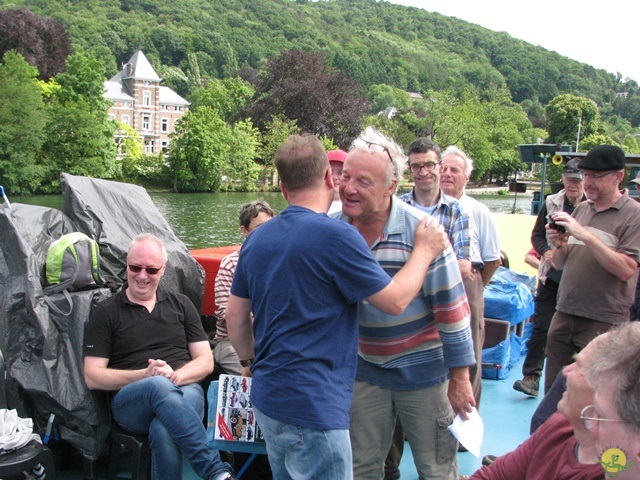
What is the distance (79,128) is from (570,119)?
→ 5863cm

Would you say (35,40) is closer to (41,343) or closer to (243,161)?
(243,161)

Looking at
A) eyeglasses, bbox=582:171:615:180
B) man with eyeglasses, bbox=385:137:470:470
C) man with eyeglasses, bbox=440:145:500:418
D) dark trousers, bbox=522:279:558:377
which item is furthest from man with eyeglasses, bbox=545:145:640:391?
dark trousers, bbox=522:279:558:377

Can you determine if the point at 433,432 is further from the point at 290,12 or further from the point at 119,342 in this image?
the point at 290,12

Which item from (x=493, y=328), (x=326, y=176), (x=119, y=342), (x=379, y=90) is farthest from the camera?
(x=379, y=90)

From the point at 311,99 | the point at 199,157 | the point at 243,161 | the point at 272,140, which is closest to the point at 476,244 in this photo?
the point at 243,161

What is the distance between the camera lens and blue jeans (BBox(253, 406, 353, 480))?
1941 millimetres

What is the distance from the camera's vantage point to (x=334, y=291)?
1978 mm

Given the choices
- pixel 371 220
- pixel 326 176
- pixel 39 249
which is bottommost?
pixel 39 249

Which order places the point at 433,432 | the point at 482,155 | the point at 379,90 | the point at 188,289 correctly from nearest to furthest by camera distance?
the point at 433,432 < the point at 188,289 < the point at 482,155 < the point at 379,90

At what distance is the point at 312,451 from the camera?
1945 mm

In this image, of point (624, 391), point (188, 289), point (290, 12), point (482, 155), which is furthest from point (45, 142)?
point (290, 12)

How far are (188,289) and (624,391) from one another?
10.00 ft

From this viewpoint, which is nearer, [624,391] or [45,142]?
[624,391]

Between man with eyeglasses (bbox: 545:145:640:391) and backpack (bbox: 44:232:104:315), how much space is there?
2.42 metres
